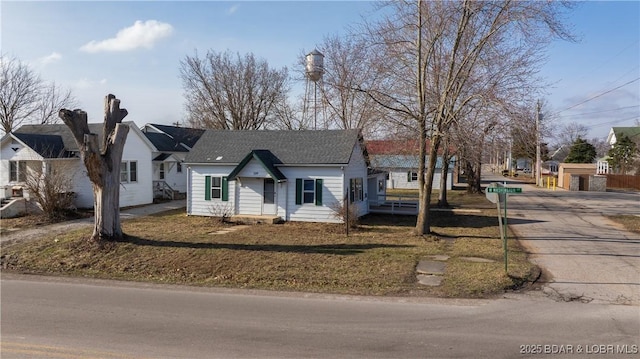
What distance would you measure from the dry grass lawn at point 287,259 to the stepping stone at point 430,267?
0.67 feet

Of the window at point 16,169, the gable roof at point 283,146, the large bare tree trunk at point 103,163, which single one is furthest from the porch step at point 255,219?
the window at point 16,169

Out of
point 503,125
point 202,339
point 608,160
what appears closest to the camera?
point 202,339

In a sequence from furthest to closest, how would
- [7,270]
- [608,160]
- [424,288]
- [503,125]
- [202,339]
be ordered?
1. [608,160]
2. [503,125]
3. [7,270]
4. [424,288]
5. [202,339]

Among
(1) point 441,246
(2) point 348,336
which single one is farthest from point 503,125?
(2) point 348,336

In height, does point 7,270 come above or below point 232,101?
below

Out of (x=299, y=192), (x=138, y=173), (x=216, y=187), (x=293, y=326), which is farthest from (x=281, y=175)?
(x=293, y=326)

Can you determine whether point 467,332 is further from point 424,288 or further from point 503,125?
point 503,125

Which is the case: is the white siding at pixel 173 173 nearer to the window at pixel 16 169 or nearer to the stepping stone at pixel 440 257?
the window at pixel 16 169

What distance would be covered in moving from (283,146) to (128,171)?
10.5m

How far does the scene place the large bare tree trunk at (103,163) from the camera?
1323cm

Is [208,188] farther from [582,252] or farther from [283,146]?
[582,252]

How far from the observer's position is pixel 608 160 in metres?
58.1

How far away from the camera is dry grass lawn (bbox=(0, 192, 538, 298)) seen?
10.1 meters

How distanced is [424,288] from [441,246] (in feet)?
18.2
